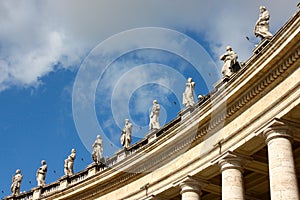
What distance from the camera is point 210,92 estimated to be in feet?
146

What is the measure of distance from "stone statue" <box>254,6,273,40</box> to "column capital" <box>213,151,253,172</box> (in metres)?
8.91

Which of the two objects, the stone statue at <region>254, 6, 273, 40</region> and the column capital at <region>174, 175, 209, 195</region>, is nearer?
the stone statue at <region>254, 6, 273, 40</region>

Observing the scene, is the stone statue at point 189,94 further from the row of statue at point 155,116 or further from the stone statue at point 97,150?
the stone statue at point 97,150

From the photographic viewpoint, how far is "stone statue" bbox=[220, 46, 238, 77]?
4388cm

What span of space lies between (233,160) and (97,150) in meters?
24.4

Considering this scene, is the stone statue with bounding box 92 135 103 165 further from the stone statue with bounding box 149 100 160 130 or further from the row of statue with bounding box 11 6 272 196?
the stone statue with bounding box 149 100 160 130

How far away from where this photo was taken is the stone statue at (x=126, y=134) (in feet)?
189

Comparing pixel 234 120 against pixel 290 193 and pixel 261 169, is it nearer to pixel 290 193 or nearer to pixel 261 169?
pixel 261 169

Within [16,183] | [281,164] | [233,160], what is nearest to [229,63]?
[233,160]

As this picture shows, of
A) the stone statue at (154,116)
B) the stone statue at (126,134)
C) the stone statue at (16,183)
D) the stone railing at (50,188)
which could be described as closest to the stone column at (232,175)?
the stone statue at (154,116)

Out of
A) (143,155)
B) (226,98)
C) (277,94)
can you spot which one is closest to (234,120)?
(226,98)

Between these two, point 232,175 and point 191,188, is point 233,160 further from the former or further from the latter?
point 191,188

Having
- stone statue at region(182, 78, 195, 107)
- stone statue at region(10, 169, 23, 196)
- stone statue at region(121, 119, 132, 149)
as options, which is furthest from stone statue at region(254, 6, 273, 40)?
stone statue at region(10, 169, 23, 196)

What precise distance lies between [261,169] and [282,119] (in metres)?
8.33
